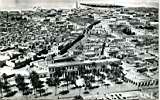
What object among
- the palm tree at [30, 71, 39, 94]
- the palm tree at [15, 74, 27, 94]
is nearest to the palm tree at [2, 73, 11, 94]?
the palm tree at [15, 74, 27, 94]

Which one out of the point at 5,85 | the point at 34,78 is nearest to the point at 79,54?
the point at 34,78

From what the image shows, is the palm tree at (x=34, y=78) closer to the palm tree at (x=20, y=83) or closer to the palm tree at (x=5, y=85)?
the palm tree at (x=20, y=83)

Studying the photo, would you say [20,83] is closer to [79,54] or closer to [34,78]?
[34,78]

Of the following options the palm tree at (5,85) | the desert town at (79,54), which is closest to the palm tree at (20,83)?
the desert town at (79,54)

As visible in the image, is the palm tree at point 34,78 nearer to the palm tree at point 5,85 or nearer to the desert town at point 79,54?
the desert town at point 79,54

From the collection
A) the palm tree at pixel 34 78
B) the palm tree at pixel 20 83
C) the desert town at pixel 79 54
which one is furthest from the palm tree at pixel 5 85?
the palm tree at pixel 34 78

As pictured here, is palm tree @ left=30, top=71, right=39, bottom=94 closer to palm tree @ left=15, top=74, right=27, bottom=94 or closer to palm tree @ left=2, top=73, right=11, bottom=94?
palm tree @ left=15, top=74, right=27, bottom=94

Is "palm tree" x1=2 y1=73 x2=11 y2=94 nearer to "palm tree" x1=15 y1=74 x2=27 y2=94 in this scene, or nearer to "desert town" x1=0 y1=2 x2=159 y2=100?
"desert town" x1=0 y1=2 x2=159 y2=100

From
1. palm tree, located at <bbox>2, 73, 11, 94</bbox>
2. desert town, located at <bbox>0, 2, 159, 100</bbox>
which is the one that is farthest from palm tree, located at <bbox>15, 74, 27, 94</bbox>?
palm tree, located at <bbox>2, 73, 11, 94</bbox>
